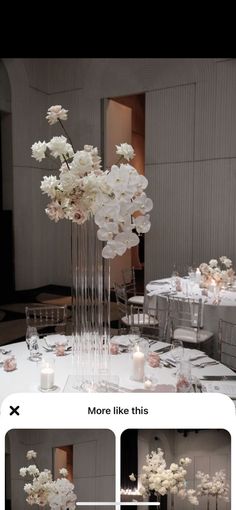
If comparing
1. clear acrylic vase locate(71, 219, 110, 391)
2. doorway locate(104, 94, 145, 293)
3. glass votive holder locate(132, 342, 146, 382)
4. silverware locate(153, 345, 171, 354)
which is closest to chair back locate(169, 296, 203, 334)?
silverware locate(153, 345, 171, 354)

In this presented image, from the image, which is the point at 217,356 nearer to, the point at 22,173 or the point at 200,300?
the point at 200,300

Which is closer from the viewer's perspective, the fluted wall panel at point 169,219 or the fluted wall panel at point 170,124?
the fluted wall panel at point 170,124

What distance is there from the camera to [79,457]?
4.40 ft

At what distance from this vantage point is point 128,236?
5.22 feet

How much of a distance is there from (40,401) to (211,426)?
0.38 m

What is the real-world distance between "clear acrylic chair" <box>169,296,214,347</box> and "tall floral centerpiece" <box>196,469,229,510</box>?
3.11 metres

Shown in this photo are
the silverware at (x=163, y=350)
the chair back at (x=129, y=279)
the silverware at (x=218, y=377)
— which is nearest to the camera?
the silverware at (x=218, y=377)

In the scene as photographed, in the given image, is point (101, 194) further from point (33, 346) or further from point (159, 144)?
point (159, 144)

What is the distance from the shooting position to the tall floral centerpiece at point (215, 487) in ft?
3.38

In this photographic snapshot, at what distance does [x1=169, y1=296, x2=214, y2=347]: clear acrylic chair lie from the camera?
426 centimetres

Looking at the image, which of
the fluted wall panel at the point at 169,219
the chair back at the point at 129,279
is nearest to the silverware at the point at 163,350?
the chair back at the point at 129,279

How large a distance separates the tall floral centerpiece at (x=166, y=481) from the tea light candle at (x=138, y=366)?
1115 millimetres

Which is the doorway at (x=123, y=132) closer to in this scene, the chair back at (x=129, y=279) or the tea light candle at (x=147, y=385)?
the chair back at (x=129, y=279)
